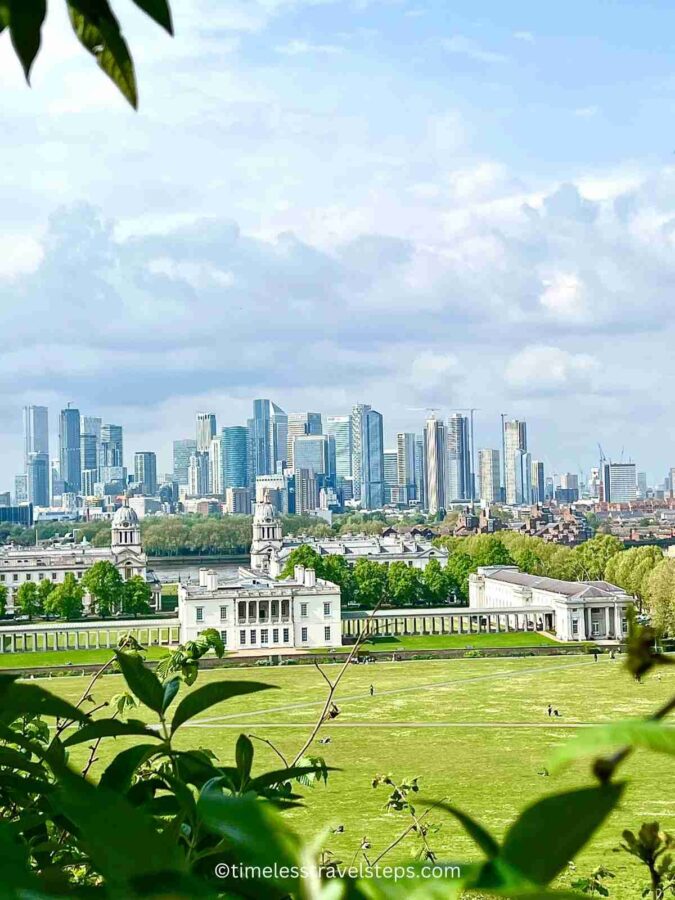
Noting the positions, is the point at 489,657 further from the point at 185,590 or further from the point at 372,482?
the point at 372,482

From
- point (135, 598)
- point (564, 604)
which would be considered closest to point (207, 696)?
point (564, 604)

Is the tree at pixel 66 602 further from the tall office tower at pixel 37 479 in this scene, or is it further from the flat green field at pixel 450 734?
the tall office tower at pixel 37 479

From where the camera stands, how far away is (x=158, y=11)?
0.66m

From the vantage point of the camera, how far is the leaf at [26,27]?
2.27 feet

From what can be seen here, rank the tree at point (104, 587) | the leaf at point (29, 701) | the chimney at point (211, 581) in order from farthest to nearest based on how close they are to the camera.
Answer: the tree at point (104, 587), the chimney at point (211, 581), the leaf at point (29, 701)

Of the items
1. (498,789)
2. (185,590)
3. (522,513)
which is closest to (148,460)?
(522,513)

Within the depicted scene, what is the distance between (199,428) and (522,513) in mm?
64264

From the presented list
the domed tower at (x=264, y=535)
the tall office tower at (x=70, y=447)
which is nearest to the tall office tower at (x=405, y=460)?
the tall office tower at (x=70, y=447)

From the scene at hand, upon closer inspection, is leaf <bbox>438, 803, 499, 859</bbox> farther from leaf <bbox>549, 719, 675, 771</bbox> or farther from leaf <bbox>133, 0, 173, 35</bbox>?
leaf <bbox>133, 0, 173, 35</bbox>

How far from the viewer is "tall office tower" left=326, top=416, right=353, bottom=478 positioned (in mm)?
141100

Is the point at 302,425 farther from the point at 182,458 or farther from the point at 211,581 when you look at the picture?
the point at 211,581

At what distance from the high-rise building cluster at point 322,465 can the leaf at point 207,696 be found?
131m

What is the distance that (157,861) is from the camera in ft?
1.63

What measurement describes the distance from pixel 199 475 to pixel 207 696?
14269 cm
